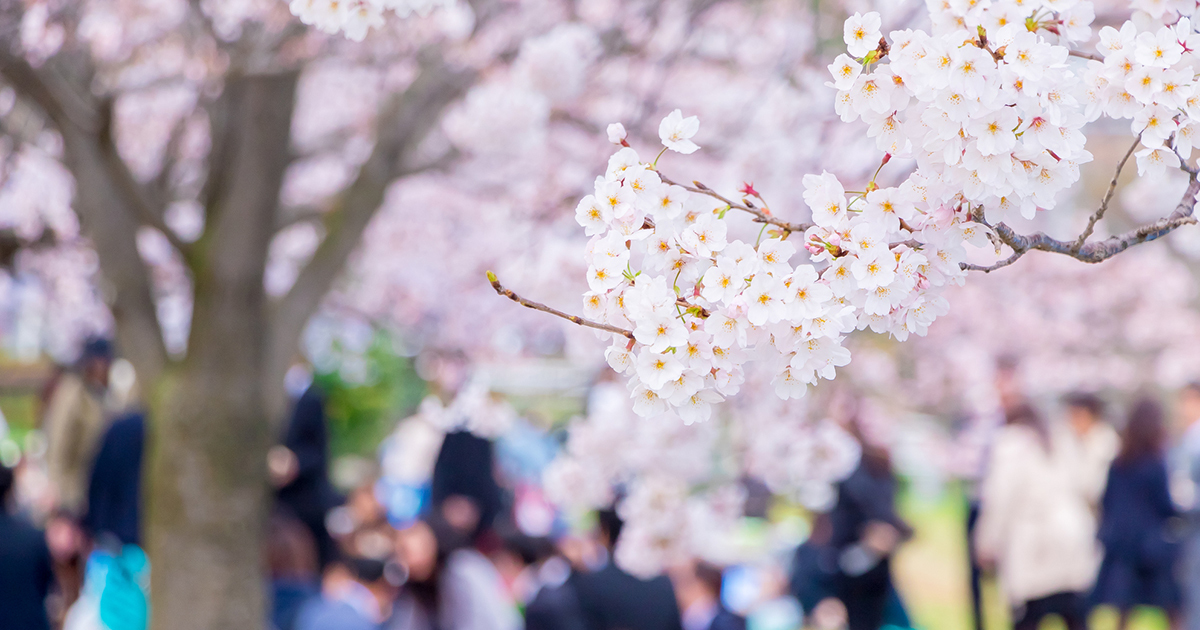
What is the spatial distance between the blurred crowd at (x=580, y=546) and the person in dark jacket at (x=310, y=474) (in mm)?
11

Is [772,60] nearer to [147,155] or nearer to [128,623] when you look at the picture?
[128,623]

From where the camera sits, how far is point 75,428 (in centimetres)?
593

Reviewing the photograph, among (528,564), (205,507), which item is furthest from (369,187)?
(528,564)

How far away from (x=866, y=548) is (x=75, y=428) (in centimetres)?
483

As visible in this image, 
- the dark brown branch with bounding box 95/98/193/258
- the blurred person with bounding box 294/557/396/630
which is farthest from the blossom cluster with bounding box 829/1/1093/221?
the dark brown branch with bounding box 95/98/193/258

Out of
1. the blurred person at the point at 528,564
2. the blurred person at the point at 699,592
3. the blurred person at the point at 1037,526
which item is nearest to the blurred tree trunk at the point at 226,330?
the blurred person at the point at 528,564

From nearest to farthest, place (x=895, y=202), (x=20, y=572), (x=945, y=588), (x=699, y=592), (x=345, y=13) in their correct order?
(x=895, y=202) < (x=345, y=13) < (x=20, y=572) < (x=699, y=592) < (x=945, y=588)

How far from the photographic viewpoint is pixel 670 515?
3.88 metres

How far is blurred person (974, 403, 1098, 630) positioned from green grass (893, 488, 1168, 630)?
183 millimetres

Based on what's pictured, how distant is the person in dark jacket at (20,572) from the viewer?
153 inches

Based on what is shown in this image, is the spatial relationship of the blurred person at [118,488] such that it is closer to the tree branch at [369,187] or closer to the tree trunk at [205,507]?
the tree trunk at [205,507]

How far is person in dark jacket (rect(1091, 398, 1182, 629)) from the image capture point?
15.2 feet

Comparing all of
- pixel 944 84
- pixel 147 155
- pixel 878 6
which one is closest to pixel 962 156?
pixel 944 84

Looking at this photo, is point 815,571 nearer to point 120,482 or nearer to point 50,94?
point 120,482
